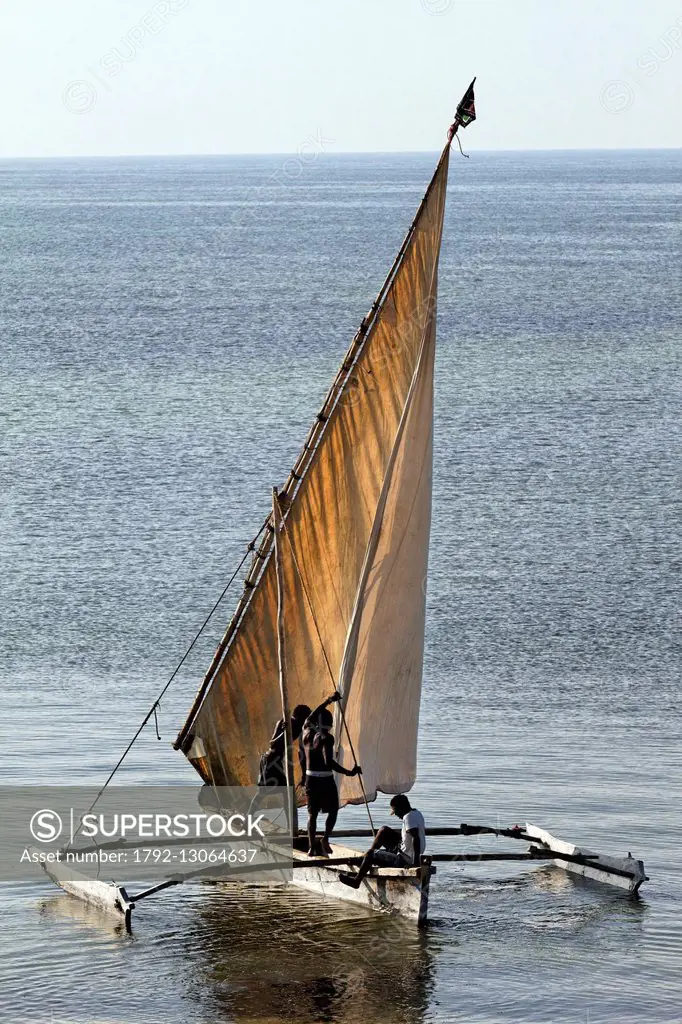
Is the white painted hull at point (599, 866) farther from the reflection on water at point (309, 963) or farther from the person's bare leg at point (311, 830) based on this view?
the person's bare leg at point (311, 830)

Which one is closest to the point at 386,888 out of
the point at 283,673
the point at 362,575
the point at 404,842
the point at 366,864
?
the point at 366,864

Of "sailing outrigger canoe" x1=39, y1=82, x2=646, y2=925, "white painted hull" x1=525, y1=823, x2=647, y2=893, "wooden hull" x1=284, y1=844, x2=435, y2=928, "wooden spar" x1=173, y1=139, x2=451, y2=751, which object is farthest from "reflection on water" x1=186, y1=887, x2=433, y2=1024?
"wooden spar" x1=173, y1=139, x2=451, y2=751

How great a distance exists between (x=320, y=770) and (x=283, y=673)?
115cm

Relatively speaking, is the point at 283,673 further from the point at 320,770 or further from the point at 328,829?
the point at 328,829

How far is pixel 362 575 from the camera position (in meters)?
21.7

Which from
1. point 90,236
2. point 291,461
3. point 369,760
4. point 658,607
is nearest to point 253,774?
point 369,760

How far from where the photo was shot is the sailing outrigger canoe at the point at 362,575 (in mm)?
21594

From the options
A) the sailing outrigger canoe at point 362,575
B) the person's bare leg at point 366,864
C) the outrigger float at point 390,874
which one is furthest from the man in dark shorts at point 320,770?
the sailing outrigger canoe at point 362,575

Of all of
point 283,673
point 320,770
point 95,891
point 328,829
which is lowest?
point 95,891

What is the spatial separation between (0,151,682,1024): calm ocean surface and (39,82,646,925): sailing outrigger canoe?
193 cm

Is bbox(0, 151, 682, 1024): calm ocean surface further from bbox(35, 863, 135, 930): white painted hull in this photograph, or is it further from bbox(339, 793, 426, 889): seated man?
bbox(339, 793, 426, 889): seated man

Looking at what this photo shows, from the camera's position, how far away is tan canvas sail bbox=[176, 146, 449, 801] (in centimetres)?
2169

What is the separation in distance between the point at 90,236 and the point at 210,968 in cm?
12581

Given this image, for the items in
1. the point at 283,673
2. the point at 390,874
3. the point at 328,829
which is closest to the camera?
the point at 390,874
